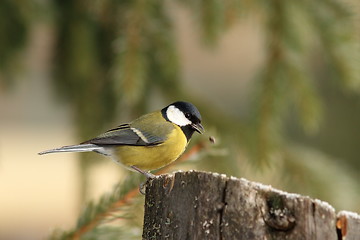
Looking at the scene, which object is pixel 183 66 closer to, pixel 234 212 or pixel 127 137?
pixel 127 137

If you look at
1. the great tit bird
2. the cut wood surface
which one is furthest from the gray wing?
the cut wood surface

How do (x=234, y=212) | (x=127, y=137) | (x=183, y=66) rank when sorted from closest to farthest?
(x=234, y=212)
(x=127, y=137)
(x=183, y=66)

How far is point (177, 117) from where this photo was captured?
218 centimetres

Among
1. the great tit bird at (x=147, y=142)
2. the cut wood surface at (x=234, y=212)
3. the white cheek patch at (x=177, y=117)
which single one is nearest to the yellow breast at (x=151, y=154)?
the great tit bird at (x=147, y=142)

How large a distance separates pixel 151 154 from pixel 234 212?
73cm

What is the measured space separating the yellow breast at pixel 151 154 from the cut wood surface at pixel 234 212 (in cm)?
58

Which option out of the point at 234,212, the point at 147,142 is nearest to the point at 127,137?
the point at 147,142

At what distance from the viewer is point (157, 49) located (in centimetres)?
267

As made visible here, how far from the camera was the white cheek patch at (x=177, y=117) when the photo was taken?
84.9 inches

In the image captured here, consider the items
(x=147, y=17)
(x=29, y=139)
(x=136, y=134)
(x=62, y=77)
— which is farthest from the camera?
(x=29, y=139)

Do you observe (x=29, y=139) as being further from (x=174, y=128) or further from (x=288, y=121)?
(x=174, y=128)

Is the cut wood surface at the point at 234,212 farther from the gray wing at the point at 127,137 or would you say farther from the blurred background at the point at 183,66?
the blurred background at the point at 183,66

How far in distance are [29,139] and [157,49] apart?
204 inches

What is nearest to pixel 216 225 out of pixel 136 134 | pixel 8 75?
pixel 136 134
